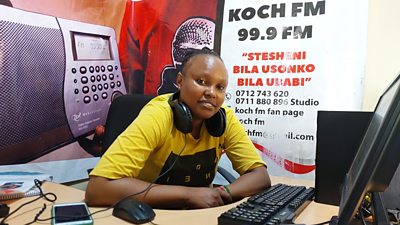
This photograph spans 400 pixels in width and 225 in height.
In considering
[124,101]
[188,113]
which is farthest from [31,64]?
[188,113]

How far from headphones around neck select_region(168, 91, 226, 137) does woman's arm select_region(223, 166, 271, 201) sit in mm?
209

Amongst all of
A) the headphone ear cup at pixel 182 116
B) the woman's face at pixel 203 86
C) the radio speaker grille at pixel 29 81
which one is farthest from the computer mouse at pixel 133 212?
the radio speaker grille at pixel 29 81

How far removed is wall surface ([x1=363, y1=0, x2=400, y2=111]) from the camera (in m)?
1.51

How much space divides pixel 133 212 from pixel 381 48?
139 cm

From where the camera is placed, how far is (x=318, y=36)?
64.9 inches

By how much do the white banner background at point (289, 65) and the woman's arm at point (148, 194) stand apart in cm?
80

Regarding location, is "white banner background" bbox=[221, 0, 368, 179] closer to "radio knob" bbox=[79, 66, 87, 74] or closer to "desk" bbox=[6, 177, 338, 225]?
"desk" bbox=[6, 177, 338, 225]

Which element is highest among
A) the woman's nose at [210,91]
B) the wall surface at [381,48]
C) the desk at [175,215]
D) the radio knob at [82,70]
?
the wall surface at [381,48]

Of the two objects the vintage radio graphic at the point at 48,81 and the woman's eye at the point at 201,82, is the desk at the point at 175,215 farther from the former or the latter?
the vintage radio graphic at the point at 48,81

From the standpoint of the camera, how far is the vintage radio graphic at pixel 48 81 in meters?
1.49

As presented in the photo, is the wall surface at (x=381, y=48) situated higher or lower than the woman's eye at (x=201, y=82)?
higher

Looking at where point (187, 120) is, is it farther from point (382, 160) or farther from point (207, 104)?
point (382, 160)

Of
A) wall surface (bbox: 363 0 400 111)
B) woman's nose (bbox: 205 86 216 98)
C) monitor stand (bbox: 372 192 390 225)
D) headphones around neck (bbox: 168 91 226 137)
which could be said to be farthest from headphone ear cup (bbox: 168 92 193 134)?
wall surface (bbox: 363 0 400 111)

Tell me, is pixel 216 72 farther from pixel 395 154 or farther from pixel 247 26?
pixel 395 154
